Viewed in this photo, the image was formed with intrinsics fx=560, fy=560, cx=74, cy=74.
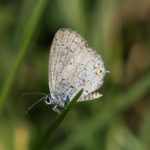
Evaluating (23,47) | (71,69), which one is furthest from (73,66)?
(23,47)

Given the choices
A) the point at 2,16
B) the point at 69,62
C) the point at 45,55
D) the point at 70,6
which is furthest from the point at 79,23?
the point at 69,62

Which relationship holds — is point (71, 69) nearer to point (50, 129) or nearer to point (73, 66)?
point (73, 66)

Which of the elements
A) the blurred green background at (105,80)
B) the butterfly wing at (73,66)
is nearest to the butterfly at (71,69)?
the butterfly wing at (73,66)

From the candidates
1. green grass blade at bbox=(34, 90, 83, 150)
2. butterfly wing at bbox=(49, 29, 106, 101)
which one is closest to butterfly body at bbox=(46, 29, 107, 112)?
butterfly wing at bbox=(49, 29, 106, 101)

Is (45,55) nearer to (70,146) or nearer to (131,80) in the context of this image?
(131,80)

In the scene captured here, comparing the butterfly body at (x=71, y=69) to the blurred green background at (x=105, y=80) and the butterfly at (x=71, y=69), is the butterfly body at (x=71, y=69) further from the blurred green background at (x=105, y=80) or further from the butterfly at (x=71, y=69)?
the blurred green background at (x=105, y=80)

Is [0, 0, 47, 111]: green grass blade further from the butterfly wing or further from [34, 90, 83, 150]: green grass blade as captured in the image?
the butterfly wing
